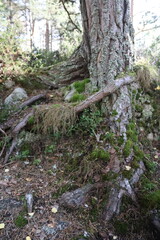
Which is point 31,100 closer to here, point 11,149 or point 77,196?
point 11,149

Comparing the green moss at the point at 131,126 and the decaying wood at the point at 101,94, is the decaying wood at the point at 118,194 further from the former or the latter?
the decaying wood at the point at 101,94

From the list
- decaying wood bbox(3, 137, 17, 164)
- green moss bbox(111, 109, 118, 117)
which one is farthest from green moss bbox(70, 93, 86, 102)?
decaying wood bbox(3, 137, 17, 164)

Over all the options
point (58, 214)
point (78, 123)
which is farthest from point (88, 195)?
point (78, 123)

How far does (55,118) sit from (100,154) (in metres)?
1.17

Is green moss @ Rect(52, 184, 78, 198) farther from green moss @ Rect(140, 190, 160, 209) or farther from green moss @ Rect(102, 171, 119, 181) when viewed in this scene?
green moss @ Rect(140, 190, 160, 209)

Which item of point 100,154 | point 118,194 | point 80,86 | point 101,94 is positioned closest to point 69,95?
point 80,86

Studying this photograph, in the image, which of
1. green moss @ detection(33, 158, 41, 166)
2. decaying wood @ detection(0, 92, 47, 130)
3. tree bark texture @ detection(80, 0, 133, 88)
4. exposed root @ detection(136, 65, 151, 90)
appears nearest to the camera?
green moss @ detection(33, 158, 41, 166)

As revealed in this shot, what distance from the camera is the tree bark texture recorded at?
4.17 m

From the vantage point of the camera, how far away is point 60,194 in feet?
8.47

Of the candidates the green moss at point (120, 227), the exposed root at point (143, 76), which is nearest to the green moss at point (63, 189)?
the green moss at point (120, 227)

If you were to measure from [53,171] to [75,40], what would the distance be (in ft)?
22.2

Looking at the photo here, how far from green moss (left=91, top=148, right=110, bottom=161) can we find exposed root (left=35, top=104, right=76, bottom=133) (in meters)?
0.84

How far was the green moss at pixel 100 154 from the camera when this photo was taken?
9.32 ft

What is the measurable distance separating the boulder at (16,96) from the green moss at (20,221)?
9.85 feet
